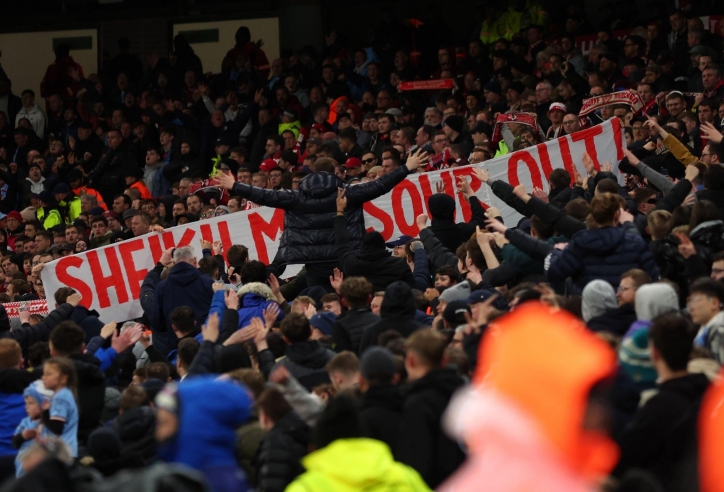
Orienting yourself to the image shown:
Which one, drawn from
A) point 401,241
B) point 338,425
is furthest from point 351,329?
point 401,241

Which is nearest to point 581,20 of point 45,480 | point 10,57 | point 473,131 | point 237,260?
point 473,131

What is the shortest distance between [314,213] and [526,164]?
2802mm

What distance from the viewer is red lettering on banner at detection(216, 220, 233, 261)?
1316 cm

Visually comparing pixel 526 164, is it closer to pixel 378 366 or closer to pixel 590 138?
pixel 590 138

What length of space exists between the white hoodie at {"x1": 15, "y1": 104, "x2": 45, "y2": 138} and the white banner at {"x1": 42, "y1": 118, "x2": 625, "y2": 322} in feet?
29.5

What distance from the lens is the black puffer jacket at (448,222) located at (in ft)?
34.9

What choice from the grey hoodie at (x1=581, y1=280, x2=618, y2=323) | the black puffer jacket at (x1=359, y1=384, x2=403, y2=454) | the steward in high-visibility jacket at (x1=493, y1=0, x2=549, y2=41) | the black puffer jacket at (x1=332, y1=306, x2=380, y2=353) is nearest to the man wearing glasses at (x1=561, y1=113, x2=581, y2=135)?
the steward in high-visibility jacket at (x1=493, y1=0, x2=549, y2=41)

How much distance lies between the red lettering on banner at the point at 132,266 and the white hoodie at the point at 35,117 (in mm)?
8931

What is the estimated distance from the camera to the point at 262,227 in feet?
43.4

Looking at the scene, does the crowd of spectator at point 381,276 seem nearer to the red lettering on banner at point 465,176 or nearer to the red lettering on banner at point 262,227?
the red lettering on banner at point 465,176

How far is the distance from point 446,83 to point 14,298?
6.60m

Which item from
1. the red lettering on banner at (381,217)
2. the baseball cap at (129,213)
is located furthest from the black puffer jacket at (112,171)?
the red lettering on banner at (381,217)

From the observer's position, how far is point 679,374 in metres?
4.97

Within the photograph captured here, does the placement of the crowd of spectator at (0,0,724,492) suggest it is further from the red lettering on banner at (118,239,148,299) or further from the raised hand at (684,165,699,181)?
the red lettering on banner at (118,239,148,299)
